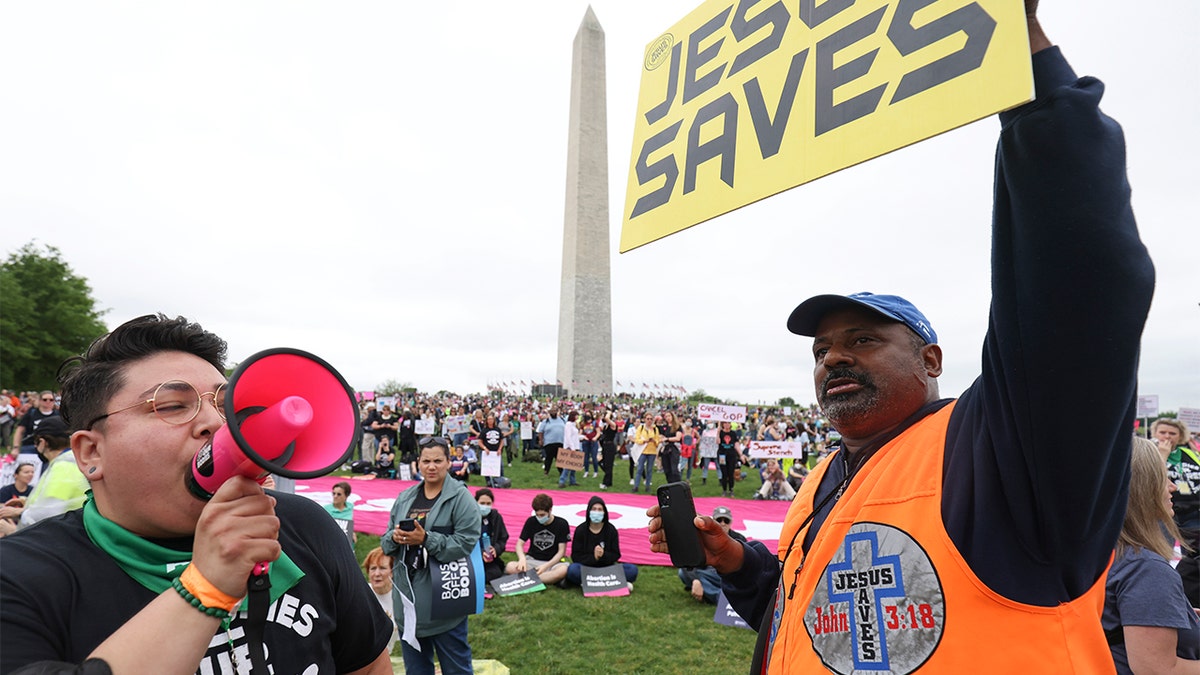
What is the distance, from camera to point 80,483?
3703mm

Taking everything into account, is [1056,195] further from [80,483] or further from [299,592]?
[80,483]

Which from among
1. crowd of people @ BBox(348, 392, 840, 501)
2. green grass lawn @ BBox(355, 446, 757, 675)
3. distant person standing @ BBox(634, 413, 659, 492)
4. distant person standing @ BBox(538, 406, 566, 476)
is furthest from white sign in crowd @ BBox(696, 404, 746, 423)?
green grass lawn @ BBox(355, 446, 757, 675)

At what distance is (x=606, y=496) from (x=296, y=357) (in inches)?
511

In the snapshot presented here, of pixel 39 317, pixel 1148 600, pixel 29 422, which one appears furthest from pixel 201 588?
pixel 39 317

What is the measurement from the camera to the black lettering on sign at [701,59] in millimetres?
1786

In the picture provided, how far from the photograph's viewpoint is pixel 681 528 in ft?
7.42

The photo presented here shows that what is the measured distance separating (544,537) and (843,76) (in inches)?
294

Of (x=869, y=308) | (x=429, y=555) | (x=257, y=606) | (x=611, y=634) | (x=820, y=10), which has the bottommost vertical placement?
(x=611, y=634)

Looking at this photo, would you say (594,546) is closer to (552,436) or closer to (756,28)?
(756,28)

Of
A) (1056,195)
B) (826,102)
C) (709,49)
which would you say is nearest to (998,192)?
(1056,195)

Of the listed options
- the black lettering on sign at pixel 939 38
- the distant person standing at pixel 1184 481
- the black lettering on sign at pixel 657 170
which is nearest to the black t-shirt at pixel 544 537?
the distant person standing at pixel 1184 481

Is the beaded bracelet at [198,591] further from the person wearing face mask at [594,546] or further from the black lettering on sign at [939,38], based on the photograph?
the person wearing face mask at [594,546]

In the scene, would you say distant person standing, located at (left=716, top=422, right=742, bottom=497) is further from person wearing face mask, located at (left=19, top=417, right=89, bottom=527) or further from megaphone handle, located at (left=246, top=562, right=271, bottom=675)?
megaphone handle, located at (left=246, top=562, right=271, bottom=675)

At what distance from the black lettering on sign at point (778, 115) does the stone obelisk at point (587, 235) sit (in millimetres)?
29211
